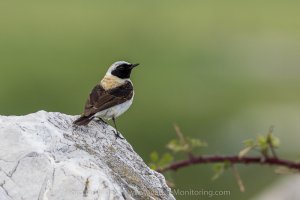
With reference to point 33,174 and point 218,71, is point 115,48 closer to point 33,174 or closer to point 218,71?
point 218,71

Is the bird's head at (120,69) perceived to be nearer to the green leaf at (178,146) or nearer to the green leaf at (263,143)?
the green leaf at (178,146)

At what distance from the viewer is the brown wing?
8078 mm

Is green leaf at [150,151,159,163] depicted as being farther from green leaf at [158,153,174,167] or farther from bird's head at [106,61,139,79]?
bird's head at [106,61,139,79]

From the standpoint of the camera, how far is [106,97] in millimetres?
8445

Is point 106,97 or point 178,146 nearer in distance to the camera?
point 178,146

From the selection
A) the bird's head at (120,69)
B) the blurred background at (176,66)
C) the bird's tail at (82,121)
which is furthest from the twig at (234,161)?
the blurred background at (176,66)

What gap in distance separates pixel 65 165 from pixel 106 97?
2667 mm

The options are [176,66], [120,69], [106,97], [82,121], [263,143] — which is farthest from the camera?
[176,66]

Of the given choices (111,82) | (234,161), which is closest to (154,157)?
(234,161)

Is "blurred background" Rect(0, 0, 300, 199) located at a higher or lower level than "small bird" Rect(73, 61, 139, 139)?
lower

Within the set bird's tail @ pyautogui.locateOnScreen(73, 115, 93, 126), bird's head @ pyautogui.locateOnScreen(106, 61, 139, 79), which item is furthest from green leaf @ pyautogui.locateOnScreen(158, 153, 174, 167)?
bird's head @ pyautogui.locateOnScreen(106, 61, 139, 79)

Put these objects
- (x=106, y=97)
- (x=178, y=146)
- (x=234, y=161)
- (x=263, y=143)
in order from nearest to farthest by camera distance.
Answer: (x=263, y=143) → (x=234, y=161) → (x=178, y=146) → (x=106, y=97)

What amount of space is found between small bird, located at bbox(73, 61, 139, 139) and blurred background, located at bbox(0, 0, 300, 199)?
403 centimetres

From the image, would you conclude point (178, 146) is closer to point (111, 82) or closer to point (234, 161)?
point (234, 161)
